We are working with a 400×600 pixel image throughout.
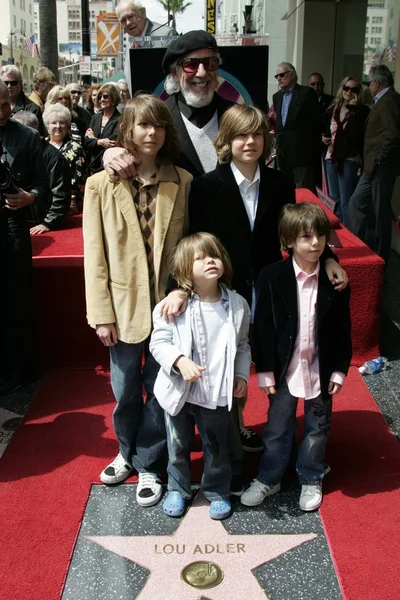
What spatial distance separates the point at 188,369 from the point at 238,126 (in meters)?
1.07

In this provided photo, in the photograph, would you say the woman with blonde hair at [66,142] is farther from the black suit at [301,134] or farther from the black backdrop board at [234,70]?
the black suit at [301,134]

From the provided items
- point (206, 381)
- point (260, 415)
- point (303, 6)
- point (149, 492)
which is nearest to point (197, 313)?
point (206, 381)

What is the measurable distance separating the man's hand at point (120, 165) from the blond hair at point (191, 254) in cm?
40

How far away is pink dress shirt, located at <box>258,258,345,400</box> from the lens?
296 cm

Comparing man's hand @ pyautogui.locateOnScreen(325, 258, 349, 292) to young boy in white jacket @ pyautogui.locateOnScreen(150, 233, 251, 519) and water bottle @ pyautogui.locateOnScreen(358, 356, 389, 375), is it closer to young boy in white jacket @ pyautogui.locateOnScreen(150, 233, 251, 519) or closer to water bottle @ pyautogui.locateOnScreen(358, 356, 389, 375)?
young boy in white jacket @ pyautogui.locateOnScreen(150, 233, 251, 519)

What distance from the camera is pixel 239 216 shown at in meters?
3.03

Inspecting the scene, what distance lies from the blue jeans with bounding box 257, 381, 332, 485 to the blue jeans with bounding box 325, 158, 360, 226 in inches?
200

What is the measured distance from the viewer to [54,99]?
8.29 meters

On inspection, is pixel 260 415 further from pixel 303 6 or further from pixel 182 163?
pixel 303 6

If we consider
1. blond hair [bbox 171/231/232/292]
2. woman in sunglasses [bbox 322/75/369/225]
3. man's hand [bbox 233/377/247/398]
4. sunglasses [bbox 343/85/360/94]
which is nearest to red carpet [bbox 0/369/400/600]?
man's hand [bbox 233/377/247/398]

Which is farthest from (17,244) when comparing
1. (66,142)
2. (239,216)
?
(66,142)

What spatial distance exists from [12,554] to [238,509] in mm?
1015

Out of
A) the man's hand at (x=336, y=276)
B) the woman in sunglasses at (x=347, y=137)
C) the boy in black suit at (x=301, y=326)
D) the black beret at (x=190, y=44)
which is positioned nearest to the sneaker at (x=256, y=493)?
the boy in black suit at (x=301, y=326)

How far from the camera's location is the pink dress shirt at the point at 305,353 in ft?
9.71
